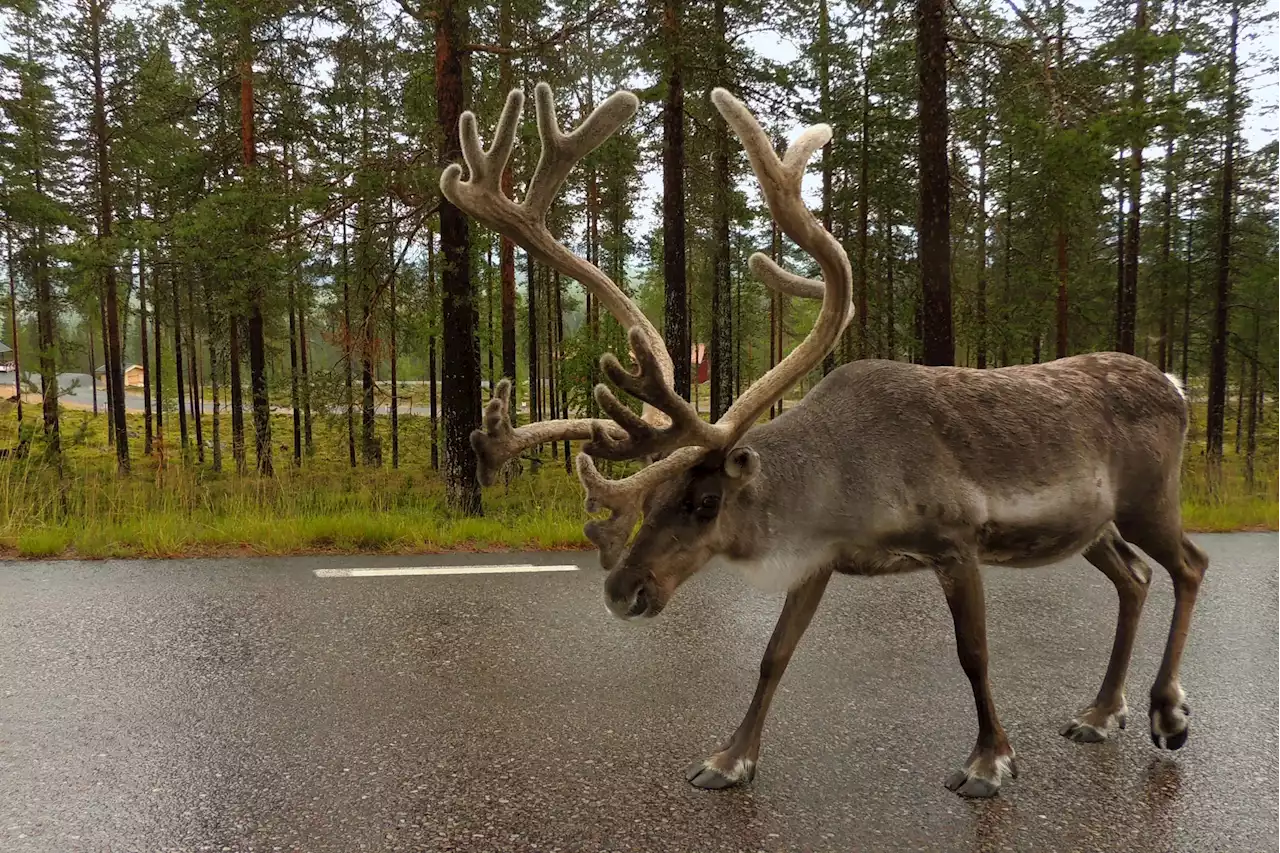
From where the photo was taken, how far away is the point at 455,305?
953 cm

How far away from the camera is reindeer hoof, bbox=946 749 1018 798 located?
2.60 m

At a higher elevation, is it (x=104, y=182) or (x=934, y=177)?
(x=104, y=182)

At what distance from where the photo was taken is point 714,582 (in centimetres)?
530

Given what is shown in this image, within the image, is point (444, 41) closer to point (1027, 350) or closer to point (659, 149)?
point (659, 149)

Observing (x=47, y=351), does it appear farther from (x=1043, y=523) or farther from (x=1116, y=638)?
(x=1116, y=638)

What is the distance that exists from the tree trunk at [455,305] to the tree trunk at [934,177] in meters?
5.27

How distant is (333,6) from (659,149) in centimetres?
1025

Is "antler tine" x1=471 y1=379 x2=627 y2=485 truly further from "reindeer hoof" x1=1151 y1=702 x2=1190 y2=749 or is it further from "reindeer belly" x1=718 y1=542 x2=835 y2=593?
"reindeer hoof" x1=1151 y1=702 x2=1190 y2=749

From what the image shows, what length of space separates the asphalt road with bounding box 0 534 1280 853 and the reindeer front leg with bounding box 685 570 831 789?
0.07 metres

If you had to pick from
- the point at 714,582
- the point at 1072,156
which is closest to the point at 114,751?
the point at 714,582

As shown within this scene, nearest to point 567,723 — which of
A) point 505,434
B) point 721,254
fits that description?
point 505,434

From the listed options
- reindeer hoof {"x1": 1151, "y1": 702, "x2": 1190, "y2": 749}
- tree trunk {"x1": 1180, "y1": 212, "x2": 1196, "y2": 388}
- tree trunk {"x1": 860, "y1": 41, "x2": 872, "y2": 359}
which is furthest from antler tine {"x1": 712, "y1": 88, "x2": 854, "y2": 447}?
tree trunk {"x1": 1180, "y1": 212, "x2": 1196, "y2": 388}

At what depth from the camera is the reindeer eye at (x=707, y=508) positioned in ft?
8.55

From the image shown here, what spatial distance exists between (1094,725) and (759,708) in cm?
→ 144
